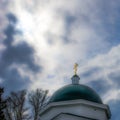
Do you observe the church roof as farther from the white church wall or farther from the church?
the white church wall

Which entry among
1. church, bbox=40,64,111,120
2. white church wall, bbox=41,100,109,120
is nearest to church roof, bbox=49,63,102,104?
church, bbox=40,64,111,120

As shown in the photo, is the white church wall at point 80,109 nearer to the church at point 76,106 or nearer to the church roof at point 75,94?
the church at point 76,106

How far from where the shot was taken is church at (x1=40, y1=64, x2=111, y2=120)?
2928cm

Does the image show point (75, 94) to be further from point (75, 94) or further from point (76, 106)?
point (76, 106)

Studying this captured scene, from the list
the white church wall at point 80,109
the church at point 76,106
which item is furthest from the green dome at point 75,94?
the white church wall at point 80,109

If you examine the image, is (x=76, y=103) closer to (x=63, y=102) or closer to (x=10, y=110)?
(x=63, y=102)

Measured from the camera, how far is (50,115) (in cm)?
3095

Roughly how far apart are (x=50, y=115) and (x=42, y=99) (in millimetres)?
4868

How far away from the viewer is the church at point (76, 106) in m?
29.3

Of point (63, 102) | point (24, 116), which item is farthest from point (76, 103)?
point (24, 116)

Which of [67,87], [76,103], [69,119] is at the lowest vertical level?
[69,119]

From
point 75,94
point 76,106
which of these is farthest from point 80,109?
point 75,94

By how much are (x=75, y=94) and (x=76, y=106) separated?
4.45 feet

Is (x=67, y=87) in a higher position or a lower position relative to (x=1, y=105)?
higher
